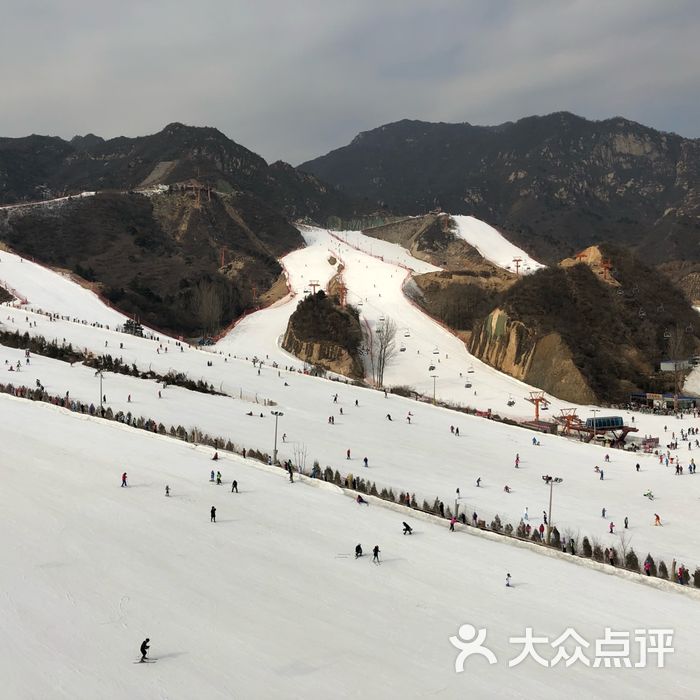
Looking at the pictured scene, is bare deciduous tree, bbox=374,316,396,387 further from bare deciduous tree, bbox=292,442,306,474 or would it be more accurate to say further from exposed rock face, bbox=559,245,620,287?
bare deciduous tree, bbox=292,442,306,474

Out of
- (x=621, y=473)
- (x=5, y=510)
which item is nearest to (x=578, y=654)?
(x=5, y=510)

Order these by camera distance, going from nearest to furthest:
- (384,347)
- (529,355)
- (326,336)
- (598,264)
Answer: (529,355) < (384,347) < (326,336) < (598,264)

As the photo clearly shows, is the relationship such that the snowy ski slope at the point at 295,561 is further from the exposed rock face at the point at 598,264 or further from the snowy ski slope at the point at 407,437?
the exposed rock face at the point at 598,264

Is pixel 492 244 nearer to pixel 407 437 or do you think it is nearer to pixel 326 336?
pixel 326 336

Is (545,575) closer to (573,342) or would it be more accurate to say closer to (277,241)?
(573,342)

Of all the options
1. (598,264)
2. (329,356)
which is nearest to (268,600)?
(329,356)

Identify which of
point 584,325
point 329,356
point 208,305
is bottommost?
point 329,356
